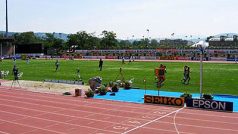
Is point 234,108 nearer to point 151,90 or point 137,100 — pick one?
point 137,100

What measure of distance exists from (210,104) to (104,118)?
19.1 feet

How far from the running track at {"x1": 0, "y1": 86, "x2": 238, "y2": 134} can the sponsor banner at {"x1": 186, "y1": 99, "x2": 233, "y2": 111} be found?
23.1 inches

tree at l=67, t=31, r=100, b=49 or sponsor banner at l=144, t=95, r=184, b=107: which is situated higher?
tree at l=67, t=31, r=100, b=49

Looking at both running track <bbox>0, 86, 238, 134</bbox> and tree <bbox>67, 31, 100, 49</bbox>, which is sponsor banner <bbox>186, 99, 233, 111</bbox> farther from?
tree <bbox>67, 31, 100, 49</bbox>

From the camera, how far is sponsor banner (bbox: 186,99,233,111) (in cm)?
1891

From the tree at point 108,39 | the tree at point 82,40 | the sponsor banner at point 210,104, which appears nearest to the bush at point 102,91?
the sponsor banner at point 210,104

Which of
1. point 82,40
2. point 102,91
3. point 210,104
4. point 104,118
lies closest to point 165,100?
point 210,104

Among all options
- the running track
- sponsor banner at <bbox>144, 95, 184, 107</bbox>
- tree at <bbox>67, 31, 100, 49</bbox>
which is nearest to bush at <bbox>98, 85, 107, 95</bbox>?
the running track

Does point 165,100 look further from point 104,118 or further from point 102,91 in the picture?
point 102,91

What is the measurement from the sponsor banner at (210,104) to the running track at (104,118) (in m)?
0.59

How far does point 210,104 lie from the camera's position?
19.5 meters

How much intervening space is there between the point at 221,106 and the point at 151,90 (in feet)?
28.9

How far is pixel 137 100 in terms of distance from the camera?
23062mm

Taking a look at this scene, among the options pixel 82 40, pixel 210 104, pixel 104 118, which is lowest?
pixel 104 118
